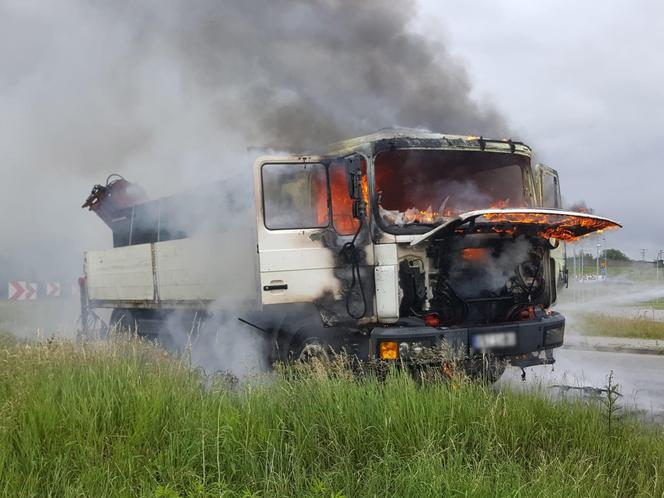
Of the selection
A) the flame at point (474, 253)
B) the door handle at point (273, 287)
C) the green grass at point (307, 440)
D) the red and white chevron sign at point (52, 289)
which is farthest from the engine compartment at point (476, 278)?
the red and white chevron sign at point (52, 289)

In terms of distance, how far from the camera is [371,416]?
366 centimetres

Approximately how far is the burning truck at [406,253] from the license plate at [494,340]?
0.01 metres

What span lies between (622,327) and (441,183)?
320 inches

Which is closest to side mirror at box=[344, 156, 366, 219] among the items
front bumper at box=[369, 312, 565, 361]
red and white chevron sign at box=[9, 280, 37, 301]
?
front bumper at box=[369, 312, 565, 361]

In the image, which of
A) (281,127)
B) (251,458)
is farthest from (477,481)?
(281,127)

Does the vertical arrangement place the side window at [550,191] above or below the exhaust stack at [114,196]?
below

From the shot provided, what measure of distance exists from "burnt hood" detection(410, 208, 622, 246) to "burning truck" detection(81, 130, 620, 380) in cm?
2

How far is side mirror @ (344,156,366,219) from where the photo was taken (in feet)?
17.4

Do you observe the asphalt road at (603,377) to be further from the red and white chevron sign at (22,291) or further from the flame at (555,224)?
the red and white chevron sign at (22,291)

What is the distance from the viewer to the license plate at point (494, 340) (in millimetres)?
5398

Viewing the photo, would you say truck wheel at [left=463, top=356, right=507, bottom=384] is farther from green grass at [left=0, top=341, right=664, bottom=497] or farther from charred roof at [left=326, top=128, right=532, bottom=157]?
charred roof at [left=326, top=128, right=532, bottom=157]

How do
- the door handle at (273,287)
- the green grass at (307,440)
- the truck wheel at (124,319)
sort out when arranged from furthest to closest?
the truck wheel at (124,319) → the door handle at (273,287) → the green grass at (307,440)

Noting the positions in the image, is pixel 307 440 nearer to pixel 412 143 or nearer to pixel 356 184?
pixel 356 184

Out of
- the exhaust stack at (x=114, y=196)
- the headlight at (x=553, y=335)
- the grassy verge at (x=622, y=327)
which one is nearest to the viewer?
the headlight at (x=553, y=335)
